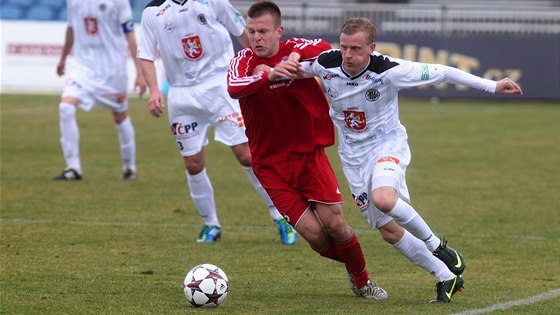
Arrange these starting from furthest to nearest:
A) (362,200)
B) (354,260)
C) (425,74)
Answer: (354,260) < (362,200) < (425,74)

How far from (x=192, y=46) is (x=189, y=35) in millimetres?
109

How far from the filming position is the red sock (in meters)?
7.83

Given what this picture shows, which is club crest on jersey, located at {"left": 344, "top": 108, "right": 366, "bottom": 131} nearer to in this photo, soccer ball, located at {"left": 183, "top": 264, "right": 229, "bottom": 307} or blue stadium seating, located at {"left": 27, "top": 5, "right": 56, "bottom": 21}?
soccer ball, located at {"left": 183, "top": 264, "right": 229, "bottom": 307}

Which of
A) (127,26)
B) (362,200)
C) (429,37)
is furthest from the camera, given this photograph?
(429,37)

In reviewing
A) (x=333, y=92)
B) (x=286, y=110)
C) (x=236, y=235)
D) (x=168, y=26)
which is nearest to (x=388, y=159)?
(x=333, y=92)

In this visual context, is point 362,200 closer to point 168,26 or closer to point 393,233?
point 393,233

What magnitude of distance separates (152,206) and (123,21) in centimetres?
286

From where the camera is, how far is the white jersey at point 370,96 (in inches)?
295

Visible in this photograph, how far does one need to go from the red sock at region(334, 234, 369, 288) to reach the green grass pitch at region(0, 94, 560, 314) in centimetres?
17

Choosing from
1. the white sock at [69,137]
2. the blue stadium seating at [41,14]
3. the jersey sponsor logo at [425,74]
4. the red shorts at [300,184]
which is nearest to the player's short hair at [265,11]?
the red shorts at [300,184]

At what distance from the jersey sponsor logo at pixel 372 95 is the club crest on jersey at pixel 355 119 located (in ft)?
0.39

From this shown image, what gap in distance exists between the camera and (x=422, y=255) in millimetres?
7637

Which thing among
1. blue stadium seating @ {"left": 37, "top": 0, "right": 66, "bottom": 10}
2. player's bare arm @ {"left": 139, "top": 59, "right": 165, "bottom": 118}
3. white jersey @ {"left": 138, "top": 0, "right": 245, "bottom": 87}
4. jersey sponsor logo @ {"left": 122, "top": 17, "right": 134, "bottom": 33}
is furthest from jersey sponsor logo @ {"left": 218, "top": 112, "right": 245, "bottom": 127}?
blue stadium seating @ {"left": 37, "top": 0, "right": 66, "bottom": 10}

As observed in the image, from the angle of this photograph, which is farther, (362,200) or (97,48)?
(97,48)
